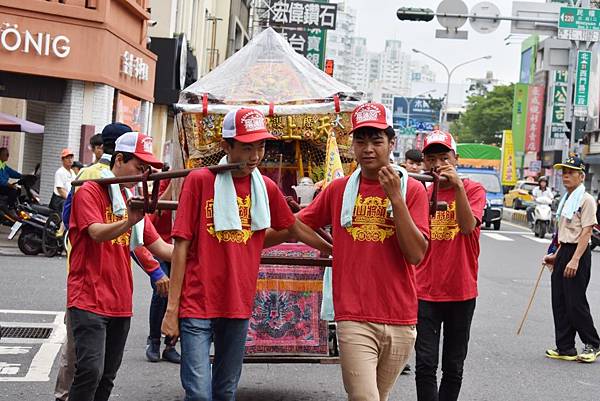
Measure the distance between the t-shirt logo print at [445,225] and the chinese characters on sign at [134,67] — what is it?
17667 mm

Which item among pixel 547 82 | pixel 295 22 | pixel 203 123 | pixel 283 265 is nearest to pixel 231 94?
pixel 203 123

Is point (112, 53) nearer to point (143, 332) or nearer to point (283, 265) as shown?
point (143, 332)

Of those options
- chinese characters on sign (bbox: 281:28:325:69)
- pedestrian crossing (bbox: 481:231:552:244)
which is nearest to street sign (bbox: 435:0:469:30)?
pedestrian crossing (bbox: 481:231:552:244)

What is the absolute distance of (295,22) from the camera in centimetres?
3941

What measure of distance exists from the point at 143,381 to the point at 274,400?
1159 millimetres

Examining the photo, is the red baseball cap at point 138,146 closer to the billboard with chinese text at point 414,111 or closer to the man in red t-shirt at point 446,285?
the man in red t-shirt at point 446,285

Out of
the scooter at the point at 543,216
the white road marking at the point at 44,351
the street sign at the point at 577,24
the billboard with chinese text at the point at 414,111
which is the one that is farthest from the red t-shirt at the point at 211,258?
the billboard with chinese text at the point at 414,111

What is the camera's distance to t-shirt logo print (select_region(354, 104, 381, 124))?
16.6 feet

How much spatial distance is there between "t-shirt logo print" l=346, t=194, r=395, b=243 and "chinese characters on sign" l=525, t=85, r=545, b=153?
72.4 meters

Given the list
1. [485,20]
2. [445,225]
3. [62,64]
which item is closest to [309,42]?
[485,20]

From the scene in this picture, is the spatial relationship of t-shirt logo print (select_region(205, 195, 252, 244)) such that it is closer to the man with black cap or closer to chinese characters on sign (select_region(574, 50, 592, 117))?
the man with black cap

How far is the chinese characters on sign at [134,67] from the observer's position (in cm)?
2327

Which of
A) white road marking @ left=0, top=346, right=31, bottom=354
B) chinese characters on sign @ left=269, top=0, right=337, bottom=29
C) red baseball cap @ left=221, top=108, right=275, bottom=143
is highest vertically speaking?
chinese characters on sign @ left=269, top=0, right=337, bottom=29

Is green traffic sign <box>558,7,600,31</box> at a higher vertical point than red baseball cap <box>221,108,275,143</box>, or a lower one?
higher
